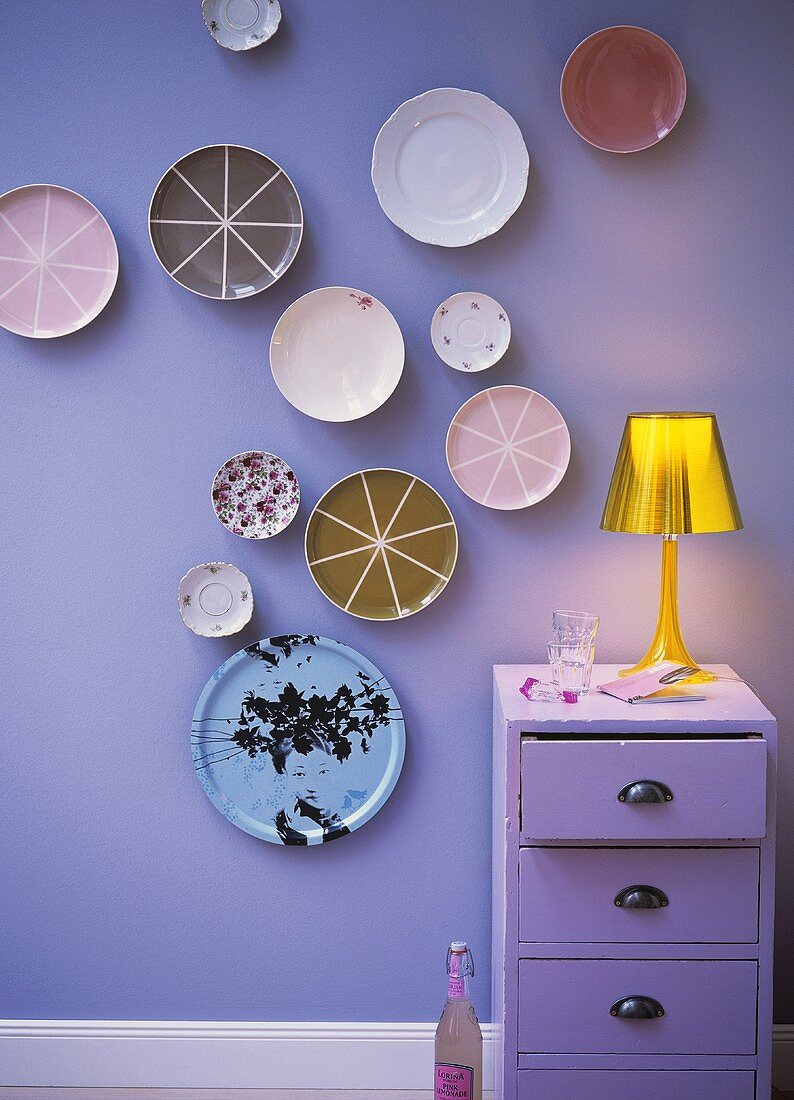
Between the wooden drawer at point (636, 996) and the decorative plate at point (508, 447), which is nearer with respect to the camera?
the wooden drawer at point (636, 996)

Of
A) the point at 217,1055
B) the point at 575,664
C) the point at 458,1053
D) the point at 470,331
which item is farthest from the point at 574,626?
the point at 217,1055

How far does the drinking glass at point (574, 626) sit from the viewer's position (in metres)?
1.84

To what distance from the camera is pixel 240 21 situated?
77.9 inches

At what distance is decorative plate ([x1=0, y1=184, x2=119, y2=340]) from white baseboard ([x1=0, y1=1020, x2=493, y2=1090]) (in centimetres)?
150

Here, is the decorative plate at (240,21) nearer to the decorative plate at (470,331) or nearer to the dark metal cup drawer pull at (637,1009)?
the decorative plate at (470,331)

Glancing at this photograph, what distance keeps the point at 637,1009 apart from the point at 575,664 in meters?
0.59

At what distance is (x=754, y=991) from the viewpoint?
5.69 feet

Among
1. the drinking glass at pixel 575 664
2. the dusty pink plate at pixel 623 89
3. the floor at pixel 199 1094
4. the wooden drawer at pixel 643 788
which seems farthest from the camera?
the floor at pixel 199 1094

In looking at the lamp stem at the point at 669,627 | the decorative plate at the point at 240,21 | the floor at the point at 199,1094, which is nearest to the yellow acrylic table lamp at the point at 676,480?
the lamp stem at the point at 669,627

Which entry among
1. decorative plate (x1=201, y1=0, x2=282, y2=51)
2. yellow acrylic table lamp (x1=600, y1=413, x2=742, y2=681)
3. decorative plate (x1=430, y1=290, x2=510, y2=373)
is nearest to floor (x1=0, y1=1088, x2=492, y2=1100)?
yellow acrylic table lamp (x1=600, y1=413, x2=742, y2=681)

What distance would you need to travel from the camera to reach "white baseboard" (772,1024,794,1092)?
2.15m

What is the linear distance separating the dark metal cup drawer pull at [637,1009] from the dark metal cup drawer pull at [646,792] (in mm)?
358

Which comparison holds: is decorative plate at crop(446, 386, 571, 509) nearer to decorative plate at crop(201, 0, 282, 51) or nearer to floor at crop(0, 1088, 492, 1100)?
decorative plate at crop(201, 0, 282, 51)

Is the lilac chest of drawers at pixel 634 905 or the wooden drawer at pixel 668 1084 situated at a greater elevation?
the lilac chest of drawers at pixel 634 905
